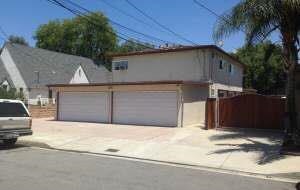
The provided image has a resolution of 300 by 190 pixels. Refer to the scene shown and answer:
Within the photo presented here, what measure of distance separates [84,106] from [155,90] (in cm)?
557

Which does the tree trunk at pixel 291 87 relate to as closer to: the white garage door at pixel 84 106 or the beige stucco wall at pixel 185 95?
the beige stucco wall at pixel 185 95

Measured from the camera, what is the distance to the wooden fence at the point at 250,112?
21234 mm

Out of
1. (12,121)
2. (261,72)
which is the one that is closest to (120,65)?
(12,121)

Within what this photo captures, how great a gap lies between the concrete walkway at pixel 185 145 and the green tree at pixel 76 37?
1595 inches

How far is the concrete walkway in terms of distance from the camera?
13.4 m

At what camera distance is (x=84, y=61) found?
165 ft

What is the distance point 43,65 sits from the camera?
1720 inches

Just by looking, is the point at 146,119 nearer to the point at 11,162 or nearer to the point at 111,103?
the point at 111,103

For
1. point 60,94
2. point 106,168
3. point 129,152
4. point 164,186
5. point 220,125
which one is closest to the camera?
point 164,186

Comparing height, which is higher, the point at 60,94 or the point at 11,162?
the point at 60,94

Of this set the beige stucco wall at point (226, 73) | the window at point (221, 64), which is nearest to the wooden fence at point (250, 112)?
the beige stucco wall at point (226, 73)

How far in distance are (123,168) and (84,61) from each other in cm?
3906

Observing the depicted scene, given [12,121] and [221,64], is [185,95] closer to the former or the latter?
[221,64]

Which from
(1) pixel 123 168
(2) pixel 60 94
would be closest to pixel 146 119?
(2) pixel 60 94
